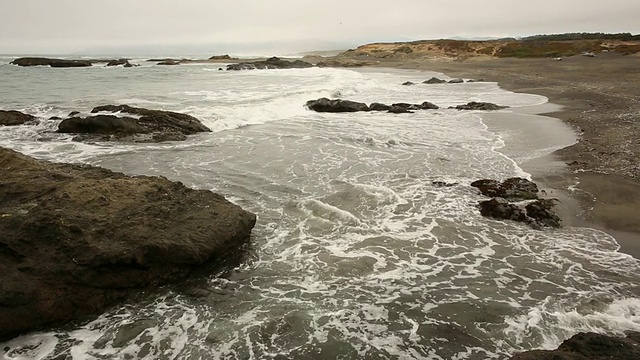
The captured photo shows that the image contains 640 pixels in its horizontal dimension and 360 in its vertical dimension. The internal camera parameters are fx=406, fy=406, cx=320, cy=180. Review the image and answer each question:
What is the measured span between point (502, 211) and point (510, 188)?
5.38 feet

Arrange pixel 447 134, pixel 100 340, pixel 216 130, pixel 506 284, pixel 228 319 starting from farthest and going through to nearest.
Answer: pixel 216 130, pixel 447 134, pixel 506 284, pixel 228 319, pixel 100 340

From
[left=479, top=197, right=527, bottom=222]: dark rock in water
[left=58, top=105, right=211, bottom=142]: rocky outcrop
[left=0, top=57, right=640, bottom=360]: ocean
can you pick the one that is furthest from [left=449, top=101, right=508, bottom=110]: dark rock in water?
[left=479, top=197, right=527, bottom=222]: dark rock in water

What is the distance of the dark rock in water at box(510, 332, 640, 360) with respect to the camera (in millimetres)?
4453

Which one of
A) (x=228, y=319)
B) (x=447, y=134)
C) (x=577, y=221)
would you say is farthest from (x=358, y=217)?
(x=447, y=134)

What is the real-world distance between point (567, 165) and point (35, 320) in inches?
543

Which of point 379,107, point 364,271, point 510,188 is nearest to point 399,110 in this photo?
point 379,107

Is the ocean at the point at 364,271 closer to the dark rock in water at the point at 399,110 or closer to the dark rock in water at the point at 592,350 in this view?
the dark rock in water at the point at 592,350

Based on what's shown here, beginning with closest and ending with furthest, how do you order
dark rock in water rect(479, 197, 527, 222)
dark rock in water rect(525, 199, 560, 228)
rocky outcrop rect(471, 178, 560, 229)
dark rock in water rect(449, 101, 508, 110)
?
1. dark rock in water rect(525, 199, 560, 228)
2. rocky outcrop rect(471, 178, 560, 229)
3. dark rock in water rect(479, 197, 527, 222)
4. dark rock in water rect(449, 101, 508, 110)

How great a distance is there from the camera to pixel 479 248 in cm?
800

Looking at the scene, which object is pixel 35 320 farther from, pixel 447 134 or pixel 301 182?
pixel 447 134

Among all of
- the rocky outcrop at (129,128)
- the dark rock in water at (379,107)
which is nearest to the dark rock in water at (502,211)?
the rocky outcrop at (129,128)

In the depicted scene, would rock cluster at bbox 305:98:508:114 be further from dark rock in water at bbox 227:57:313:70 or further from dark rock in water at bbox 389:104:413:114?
dark rock in water at bbox 227:57:313:70

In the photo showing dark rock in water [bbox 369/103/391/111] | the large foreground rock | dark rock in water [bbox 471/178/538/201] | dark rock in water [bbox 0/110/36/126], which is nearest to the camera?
the large foreground rock

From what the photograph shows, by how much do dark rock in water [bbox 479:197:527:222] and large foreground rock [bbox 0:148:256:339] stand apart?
17.9 ft
